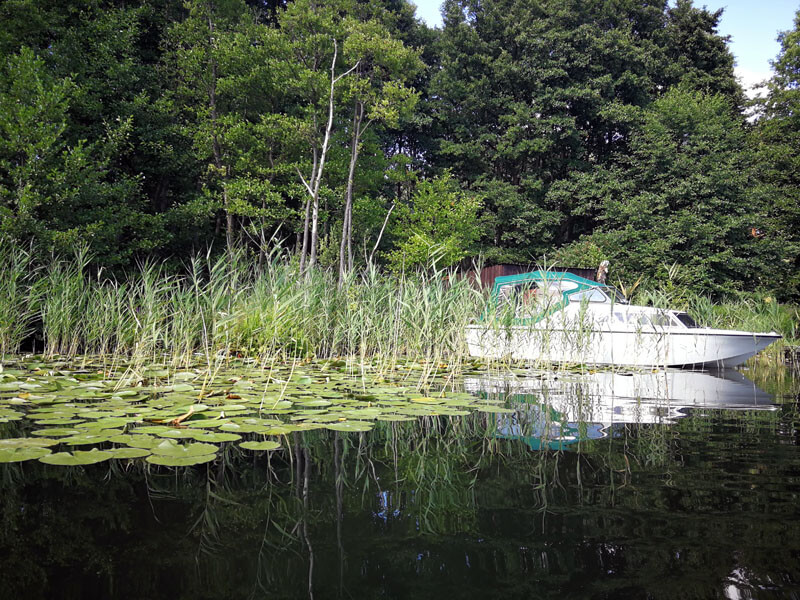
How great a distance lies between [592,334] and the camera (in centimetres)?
644

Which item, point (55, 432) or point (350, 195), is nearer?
point (55, 432)

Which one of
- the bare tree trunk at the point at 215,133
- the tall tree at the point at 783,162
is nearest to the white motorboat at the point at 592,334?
the bare tree trunk at the point at 215,133

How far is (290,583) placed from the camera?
3.85 ft

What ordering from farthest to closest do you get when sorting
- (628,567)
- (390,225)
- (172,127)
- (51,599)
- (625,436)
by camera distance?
1. (390,225)
2. (172,127)
3. (625,436)
4. (628,567)
5. (51,599)

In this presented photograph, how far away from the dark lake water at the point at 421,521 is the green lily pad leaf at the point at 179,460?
0.04m

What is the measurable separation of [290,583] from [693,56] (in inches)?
1122

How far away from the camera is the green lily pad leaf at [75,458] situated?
1.97 m

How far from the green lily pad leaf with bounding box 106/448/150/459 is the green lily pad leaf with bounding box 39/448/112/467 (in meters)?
0.03

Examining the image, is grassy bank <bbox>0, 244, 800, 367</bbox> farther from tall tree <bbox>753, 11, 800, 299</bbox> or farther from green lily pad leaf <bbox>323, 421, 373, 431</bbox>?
tall tree <bbox>753, 11, 800, 299</bbox>

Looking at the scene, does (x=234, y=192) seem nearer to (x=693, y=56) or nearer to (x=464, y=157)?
(x=464, y=157)

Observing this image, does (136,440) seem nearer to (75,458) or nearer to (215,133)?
(75,458)

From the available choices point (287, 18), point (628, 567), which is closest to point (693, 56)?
point (287, 18)

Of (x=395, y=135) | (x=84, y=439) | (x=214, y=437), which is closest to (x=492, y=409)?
(x=214, y=437)

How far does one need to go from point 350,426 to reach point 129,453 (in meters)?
1.08
